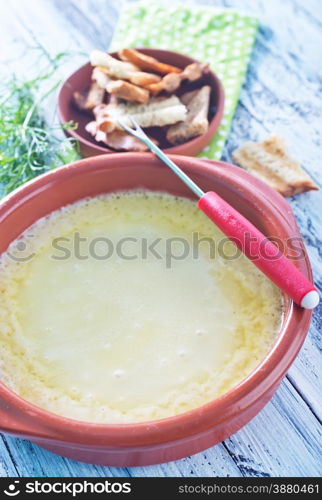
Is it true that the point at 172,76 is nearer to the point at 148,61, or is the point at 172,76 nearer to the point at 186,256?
the point at 148,61

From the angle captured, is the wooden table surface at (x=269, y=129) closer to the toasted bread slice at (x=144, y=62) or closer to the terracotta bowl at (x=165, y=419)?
the terracotta bowl at (x=165, y=419)

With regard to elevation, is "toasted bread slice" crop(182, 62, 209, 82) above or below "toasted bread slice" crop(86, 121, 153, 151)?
above

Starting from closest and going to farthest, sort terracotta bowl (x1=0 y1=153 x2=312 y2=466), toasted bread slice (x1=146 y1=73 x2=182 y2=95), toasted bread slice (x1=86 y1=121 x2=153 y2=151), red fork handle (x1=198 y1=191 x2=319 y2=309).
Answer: terracotta bowl (x1=0 y1=153 x2=312 y2=466) → red fork handle (x1=198 y1=191 x2=319 y2=309) → toasted bread slice (x1=86 y1=121 x2=153 y2=151) → toasted bread slice (x1=146 y1=73 x2=182 y2=95)

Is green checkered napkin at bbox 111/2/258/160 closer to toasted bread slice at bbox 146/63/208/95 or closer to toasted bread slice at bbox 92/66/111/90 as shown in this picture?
toasted bread slice at bbox 146/63/208/95

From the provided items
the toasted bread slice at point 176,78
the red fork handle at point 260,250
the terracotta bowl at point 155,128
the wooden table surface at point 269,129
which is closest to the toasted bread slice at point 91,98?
the terracotta bowl at point 155,128

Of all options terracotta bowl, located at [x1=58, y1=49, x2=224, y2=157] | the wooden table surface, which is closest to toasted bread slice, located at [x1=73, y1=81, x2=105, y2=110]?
terracotta bowl, located at [x1=58, y1=49, x2=224, y2=157]

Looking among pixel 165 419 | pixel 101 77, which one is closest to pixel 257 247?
pixel 165 419
